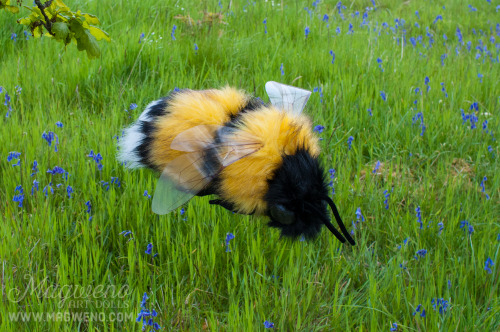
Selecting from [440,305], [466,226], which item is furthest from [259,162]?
[466,226]

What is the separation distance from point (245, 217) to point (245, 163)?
0.80 metres

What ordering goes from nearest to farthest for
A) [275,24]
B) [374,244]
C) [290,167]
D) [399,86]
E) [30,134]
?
[290,167] < [374,244] < [30,134] < [399,86] < [275,24]

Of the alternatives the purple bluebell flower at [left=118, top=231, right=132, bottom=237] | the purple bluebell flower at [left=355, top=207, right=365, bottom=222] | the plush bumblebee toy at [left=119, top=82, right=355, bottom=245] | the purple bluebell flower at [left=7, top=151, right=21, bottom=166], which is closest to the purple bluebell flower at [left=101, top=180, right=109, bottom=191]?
the purple bluebell flower at [left=118, top=231, right=132, bottom=237]

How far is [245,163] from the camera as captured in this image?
1732 millimetres

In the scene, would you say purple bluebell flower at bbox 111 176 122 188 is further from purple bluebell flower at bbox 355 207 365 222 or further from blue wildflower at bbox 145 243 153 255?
purple bluebell flower at bbox 355 207 365 222

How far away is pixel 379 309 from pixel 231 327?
2.11ft

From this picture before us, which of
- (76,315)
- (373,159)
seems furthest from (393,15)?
(76,315)

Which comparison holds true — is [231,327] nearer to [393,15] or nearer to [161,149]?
[161,149]

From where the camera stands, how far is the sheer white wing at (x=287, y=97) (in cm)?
218

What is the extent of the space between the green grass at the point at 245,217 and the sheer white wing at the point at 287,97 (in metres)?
0.65

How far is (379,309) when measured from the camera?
2031mm

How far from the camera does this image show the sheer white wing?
2.18m
